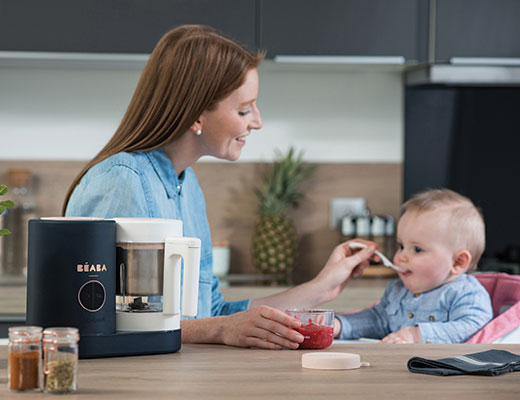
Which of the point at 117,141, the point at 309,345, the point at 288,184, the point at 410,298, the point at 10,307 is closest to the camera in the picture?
the point at 309,345

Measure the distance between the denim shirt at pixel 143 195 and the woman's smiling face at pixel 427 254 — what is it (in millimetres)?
490

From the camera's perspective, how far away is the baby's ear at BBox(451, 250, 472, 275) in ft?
7.32

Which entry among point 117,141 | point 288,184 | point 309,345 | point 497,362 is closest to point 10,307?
point 288,184

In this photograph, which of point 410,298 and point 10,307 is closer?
point 410,298

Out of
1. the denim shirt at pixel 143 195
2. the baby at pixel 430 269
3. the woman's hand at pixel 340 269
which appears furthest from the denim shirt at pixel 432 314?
the denim shirt at pixel 143 195

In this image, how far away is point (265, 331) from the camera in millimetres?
1408

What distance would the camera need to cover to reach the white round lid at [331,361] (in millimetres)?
1190

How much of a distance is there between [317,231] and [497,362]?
8.28ft

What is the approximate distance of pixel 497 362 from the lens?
121 centimetres

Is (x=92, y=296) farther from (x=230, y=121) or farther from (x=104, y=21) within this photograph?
(x=104, y=21)

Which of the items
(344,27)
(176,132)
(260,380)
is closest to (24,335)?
(260,380)

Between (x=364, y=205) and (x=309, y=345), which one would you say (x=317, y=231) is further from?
(x=309, y=345)

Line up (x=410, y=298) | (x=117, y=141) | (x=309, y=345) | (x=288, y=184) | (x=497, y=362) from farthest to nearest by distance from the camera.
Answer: (x=288, y=184) → (x=410, y=298) → (x=117, y=141) → (x=309, y=345) → (x=497, y=362)

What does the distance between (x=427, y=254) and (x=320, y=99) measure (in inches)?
63.6
